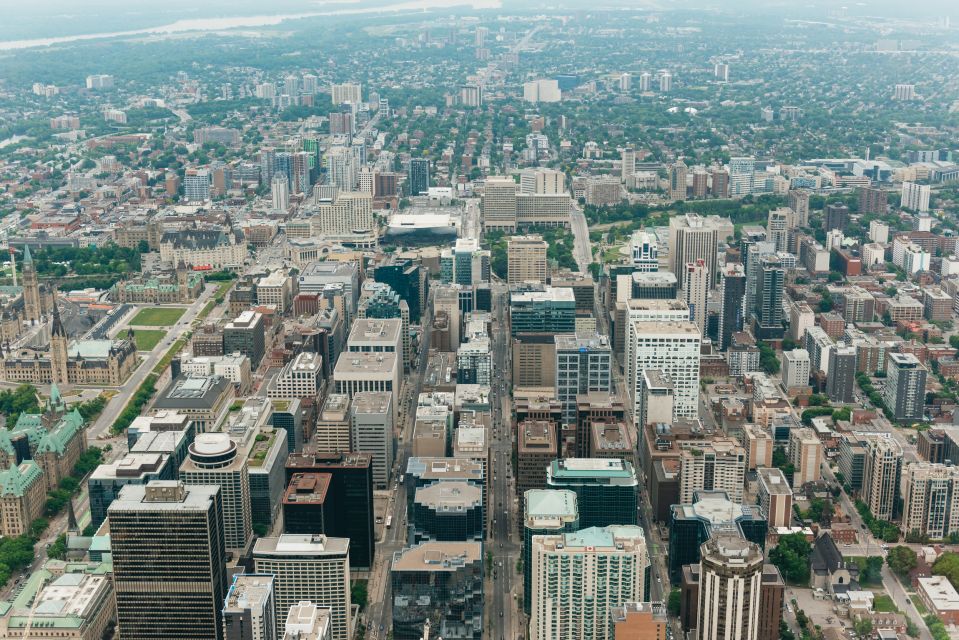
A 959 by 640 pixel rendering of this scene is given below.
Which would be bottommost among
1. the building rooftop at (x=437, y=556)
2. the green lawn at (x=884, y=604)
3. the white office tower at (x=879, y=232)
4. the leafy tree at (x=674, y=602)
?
the green lawn at (x=884, y=604)

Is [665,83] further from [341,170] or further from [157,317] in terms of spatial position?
[157,317]

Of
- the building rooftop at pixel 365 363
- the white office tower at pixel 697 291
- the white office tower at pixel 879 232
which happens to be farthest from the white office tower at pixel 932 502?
the white office tower at pixel 879 232

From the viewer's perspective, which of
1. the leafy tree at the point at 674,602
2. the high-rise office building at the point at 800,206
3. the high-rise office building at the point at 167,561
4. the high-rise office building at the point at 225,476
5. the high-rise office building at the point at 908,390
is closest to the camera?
the high-rise office building at the point at 167,561

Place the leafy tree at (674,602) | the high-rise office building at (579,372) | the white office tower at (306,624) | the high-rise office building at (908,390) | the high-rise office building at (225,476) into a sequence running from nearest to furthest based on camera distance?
the white office tower at (306,624), the leafy tree at (674,602), the high-rise office building at (225,476), the high-rise office building at (579,372), the high-rise office building at (908,390)

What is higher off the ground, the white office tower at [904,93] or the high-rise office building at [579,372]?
the white office tower at [904,93]

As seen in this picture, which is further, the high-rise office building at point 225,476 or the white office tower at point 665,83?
the white office tower at point 665,83

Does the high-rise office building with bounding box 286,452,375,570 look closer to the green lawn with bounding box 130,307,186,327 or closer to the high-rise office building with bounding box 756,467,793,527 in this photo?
the high-rise office building with bounding box 756,467,793,527

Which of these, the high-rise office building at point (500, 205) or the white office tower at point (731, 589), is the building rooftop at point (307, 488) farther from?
the high-rise office building at point (500, 205)
